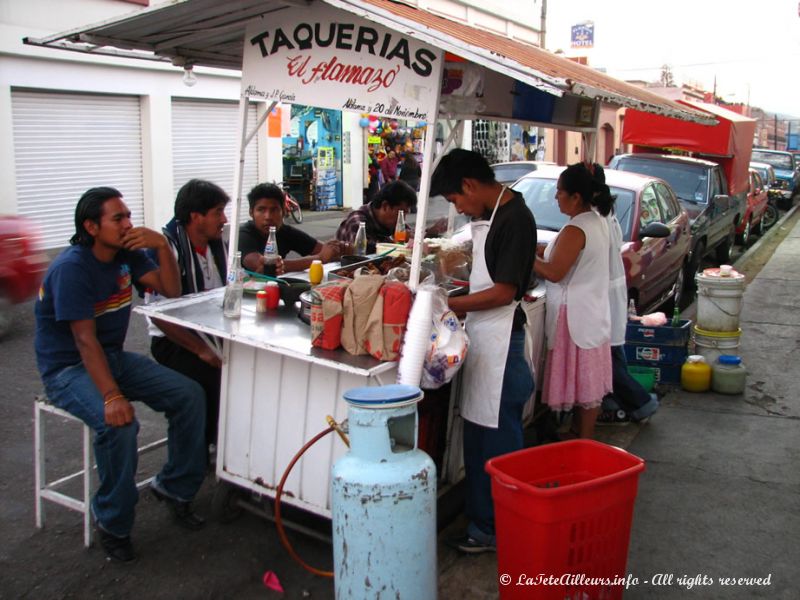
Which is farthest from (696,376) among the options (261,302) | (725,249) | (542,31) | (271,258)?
(542,31)

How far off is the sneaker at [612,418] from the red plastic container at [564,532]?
251 cm

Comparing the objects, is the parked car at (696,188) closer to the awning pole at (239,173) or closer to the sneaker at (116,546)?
the awning pole at (239,173)

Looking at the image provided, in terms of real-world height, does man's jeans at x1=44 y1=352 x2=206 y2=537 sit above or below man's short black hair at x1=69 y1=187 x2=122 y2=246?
below

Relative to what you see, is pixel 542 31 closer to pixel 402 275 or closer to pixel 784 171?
pixel 784 171

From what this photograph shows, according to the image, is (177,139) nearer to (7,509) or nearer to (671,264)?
(671,264)

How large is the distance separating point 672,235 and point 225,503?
6.36m

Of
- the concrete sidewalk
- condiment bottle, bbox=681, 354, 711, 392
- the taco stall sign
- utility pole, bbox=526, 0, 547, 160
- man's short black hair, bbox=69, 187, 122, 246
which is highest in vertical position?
utility pole, bbox=526, 0, 547, 160

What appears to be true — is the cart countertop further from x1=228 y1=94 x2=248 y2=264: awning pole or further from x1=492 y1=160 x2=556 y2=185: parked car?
x1=492 y1=160 x2=556 y2=185: parked car

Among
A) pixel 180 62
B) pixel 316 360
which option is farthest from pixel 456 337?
pixel 180 62

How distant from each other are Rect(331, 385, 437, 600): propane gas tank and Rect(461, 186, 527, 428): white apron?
30.5 inches

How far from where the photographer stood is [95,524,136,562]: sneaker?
12.3ft

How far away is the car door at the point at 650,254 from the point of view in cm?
785

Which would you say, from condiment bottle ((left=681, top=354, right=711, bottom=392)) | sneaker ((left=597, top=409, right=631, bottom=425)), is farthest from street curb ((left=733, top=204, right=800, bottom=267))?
sneaker ((left=597, top=409, right=631, bottom=425))

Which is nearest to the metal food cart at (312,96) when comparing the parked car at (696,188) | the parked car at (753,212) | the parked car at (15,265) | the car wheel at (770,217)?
the parked car at (15,265)
